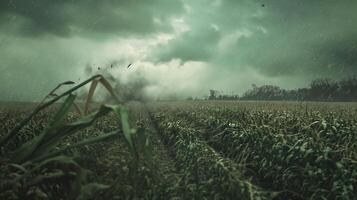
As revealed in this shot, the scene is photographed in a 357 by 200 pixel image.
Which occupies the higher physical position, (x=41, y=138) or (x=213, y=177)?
(x=41, y=138)

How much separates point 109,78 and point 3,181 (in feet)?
3.96

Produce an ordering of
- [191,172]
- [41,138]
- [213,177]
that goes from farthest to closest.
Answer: [191,172], [213,177], [41,138]

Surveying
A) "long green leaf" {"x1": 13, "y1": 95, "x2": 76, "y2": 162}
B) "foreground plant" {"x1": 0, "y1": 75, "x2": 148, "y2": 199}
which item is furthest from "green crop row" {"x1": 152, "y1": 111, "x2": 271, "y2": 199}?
"long green leaf" {"x1": 13, "y1": 95, "x2": 76, "y2": 162}

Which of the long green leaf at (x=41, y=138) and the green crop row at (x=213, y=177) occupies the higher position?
the long green leaf at (x=41, y=138)

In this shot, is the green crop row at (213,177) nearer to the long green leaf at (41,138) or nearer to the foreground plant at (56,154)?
the foreground plant at (56,154)

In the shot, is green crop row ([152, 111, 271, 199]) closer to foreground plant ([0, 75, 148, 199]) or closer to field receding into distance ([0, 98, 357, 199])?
field receding into distance ([0, 98, 357, 199])

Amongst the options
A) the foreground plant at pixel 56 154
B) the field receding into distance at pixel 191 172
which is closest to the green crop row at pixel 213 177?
the field receding into distance at pixel 191 172

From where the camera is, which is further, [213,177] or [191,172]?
[191,172]

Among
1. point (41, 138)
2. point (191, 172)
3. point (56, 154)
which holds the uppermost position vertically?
point (41, 138)

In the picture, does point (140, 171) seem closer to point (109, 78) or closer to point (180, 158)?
point (109, 78)

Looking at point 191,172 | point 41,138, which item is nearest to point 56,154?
point 41,138

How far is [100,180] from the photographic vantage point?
361 centimetres

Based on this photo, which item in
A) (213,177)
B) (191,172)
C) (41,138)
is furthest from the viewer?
(191,172)

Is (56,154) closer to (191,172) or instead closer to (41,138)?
(41,138)
